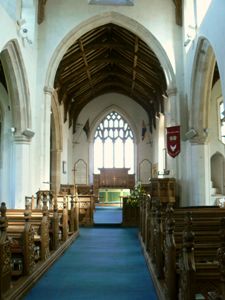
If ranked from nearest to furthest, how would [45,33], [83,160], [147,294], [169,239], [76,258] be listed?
[169,239]
[147,294]
[76,258]
[45,33]
[83,160]

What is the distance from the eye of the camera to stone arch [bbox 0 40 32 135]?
8.70 metres

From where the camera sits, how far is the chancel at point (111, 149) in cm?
381

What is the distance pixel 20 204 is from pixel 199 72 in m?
5.47

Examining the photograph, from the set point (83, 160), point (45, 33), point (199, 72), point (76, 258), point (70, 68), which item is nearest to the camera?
point (76, 258)

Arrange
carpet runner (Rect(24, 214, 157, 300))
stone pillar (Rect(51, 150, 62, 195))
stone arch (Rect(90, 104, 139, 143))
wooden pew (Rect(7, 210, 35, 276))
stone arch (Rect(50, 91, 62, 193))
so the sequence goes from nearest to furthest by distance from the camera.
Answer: carpet runner (Rect(24, 214, 157, 300)), wooden pew (Rect(7, 210, 35, 276)), stone arch (Rect(50, 91, 62, 193)), stone pillar (Rect(51, 150, 62, 195)), stone arch (Rect(90, 104, 139, 143))

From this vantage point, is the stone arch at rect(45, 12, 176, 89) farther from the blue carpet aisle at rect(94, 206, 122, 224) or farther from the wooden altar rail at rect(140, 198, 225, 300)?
the wooden altar rail at rect(140, 198, 225, 300)

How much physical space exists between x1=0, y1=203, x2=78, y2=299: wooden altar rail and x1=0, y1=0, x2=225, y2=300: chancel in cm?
2

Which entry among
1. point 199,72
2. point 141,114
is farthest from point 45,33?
point 141,114

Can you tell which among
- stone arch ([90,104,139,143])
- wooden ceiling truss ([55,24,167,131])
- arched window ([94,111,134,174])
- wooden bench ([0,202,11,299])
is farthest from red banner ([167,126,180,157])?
arched window ([94,111,134,174])

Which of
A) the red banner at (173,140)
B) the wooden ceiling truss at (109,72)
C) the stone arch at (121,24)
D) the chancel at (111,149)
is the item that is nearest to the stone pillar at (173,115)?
the chancel at (111,149)

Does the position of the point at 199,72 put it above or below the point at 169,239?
above

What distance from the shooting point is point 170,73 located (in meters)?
10.3

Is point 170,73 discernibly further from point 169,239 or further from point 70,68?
point 169,239

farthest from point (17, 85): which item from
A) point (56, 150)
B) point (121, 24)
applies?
point (56, 150)
